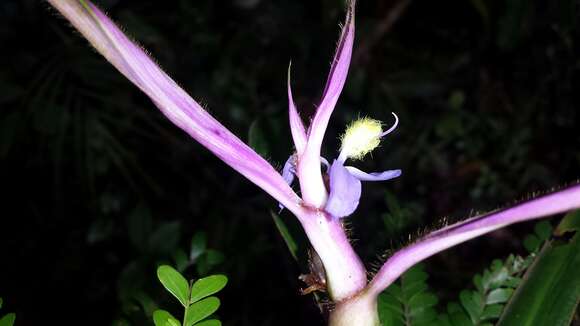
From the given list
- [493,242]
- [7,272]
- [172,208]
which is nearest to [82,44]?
[172,208]

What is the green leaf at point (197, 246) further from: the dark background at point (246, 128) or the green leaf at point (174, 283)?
the dark background at point (246, 128)

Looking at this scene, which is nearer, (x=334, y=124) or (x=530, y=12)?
(x=530, y=12)

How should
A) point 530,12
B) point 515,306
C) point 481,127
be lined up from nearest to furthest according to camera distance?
1. point 515,306
2. point 530,12
3. point 481,127

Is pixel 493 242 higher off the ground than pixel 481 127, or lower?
lower

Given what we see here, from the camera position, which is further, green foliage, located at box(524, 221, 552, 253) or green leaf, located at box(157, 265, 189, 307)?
green foliage, located at box(524, 221, 552, 253)

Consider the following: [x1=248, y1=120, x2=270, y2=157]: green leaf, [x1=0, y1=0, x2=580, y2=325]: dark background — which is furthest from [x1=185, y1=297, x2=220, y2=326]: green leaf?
[x1=0, y1=0, x2=580, y2=325]: dark background

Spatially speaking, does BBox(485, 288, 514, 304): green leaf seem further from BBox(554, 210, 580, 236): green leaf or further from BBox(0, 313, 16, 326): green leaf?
BBox(0, 313, 16, 326): green leaf

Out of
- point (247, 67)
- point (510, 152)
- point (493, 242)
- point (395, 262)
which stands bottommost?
point (395, 262)

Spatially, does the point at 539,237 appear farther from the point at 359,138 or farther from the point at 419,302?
the point at 359,138

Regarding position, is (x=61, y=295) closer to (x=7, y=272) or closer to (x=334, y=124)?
(x=7, y=272)
